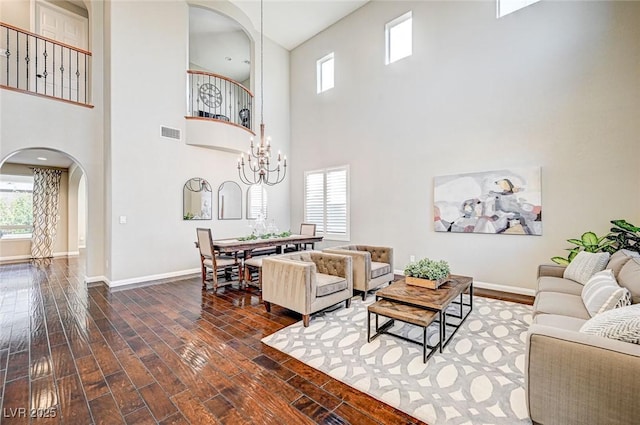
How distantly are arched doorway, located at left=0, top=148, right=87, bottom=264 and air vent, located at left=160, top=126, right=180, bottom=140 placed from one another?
341cm

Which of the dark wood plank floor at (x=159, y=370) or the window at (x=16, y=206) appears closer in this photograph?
the dark wood plank floor at (x=159, y=370)

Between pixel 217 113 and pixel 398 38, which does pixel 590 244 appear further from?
pixel 217 113

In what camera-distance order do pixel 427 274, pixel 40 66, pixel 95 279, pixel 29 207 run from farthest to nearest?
pixel 29 207 < pixel 40 66 < pixel 95 279 < pixel 427 274

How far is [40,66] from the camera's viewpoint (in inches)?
211

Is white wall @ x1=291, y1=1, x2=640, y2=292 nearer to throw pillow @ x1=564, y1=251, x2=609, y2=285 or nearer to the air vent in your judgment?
throw pillow @ x1=564, y1=251, x2=609, y2=285

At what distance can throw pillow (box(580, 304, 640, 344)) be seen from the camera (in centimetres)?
143

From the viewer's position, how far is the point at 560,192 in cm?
403

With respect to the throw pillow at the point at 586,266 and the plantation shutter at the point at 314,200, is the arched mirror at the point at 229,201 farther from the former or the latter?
the throw pillow at the point at 586,266

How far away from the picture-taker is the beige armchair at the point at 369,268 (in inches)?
158

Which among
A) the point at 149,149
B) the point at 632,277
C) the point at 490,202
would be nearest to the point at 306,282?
the point at 632,277

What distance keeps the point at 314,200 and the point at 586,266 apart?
526 cm

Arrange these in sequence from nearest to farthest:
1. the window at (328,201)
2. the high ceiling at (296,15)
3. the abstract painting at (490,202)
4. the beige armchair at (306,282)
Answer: the beige armchair at (306,282), the abstract painting at (490,202), the high ceiling at (296,15), the window at (328,201)

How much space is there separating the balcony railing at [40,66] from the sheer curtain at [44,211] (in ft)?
11.2

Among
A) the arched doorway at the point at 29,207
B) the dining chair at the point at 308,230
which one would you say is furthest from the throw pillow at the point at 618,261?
the arched doorway at the point at 29,207
